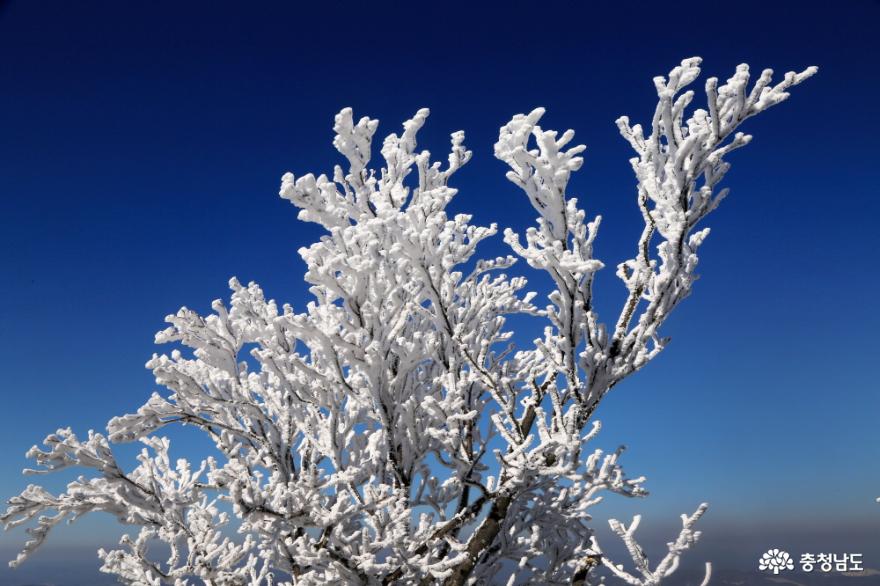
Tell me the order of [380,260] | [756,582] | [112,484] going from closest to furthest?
1. [380,260]
2. [112,484]
3. [756,582]

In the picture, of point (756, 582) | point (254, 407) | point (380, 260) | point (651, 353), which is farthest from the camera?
point (756, 582)

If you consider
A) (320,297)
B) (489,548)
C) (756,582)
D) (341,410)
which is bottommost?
(489,548)

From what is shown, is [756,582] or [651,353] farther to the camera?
[756,582]

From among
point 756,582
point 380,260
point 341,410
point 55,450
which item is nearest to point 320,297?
point 380,260

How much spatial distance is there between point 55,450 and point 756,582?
2298 centimetres

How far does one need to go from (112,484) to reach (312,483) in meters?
1.96

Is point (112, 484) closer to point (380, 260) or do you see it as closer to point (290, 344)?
point (290, 344)

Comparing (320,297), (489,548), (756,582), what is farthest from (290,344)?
(756,582)

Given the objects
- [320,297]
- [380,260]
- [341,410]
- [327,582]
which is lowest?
[327,582]

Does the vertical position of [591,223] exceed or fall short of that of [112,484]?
it exceeds it

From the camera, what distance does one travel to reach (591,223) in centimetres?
444

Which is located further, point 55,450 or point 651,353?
point 55,450

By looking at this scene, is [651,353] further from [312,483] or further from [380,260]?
[312,483]

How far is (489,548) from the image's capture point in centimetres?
530
